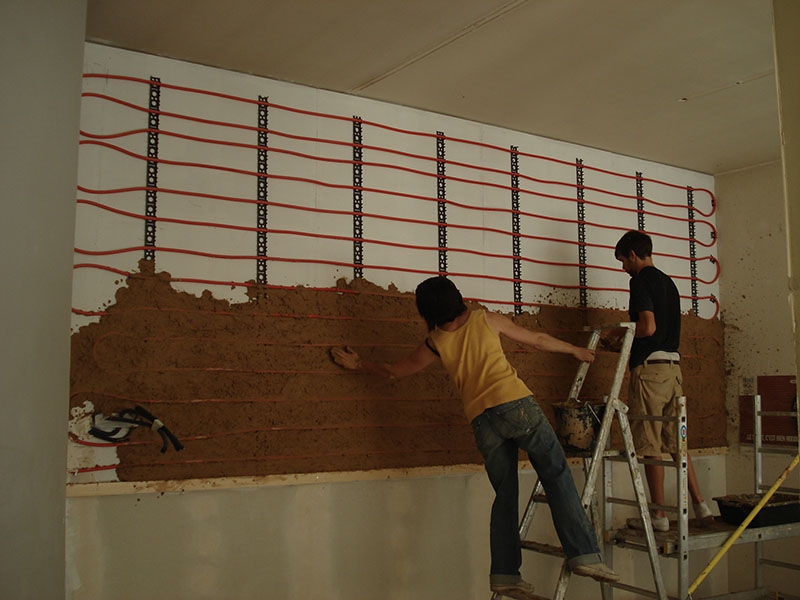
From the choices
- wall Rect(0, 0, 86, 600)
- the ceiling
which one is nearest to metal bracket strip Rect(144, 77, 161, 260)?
the ceiling

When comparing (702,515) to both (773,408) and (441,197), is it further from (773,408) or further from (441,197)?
(441,197)

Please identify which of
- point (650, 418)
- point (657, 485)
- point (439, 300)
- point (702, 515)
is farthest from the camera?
point (702, 515)

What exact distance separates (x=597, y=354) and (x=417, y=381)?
52.6 inches

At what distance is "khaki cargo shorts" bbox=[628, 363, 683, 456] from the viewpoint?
150 inches

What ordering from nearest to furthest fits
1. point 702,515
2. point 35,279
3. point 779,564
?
point 35,279, point 702,515, point 779,564

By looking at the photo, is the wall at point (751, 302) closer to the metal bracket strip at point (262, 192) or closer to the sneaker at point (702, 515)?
the sneaker at point (702, 515)

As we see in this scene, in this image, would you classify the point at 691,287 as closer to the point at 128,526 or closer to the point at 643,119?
the point at 643,119

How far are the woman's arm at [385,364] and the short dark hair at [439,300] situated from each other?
0.92ft

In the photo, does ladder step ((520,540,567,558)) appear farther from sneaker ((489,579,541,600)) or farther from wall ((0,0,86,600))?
wall ((0,0,86,600))

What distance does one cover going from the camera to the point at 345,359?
11.3 ft

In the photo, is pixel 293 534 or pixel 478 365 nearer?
pixel 478 365

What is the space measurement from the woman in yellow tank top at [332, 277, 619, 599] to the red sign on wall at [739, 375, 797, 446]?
88.7 inches

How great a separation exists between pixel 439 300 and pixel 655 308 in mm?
1396

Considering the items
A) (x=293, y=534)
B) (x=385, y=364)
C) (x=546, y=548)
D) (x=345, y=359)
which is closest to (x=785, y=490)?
(x=546, y=548)
